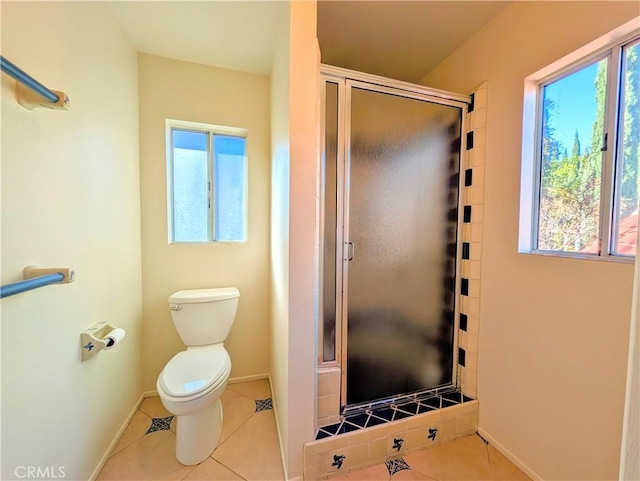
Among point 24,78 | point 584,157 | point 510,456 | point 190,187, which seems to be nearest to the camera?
point 24,78

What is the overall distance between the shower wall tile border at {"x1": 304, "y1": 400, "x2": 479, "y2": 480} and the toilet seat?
586 millimetres

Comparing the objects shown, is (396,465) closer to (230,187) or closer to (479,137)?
(479,137)

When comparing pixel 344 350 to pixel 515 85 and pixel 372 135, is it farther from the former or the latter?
pixel 515 85

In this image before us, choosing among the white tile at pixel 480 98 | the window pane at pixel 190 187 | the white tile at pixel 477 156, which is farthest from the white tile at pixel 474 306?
the window pane at pixel 190 187

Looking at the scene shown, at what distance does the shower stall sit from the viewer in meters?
1.32

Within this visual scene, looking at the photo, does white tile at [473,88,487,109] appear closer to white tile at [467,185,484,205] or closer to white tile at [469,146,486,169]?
white tile at [469,146,486,169]

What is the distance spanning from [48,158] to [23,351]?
733mm

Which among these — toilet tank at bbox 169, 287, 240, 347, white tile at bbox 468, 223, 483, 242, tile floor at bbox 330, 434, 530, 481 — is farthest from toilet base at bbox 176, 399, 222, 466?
white tile at bbox 468, 223, 483, 242

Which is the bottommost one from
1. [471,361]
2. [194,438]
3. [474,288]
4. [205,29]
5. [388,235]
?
[194,438]

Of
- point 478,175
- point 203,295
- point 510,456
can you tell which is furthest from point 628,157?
point 203,295

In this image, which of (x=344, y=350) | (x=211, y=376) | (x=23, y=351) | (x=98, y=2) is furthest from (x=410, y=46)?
(x=23, y=351)

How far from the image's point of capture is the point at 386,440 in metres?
1.29

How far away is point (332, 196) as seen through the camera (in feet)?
4.29

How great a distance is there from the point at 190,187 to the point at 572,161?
2.35 meters
